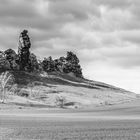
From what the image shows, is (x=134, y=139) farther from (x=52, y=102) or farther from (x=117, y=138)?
(x=52, y=102)

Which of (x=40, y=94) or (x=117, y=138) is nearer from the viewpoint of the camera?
(x=117, y=138)

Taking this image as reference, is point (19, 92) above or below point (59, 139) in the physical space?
above

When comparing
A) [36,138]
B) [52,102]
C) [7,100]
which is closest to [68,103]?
[52,102]

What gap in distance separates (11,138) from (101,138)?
7130 mm

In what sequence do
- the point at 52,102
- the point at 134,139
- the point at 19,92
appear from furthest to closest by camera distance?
the point at 19,92 < the point at 52,102 < the point at 134,139

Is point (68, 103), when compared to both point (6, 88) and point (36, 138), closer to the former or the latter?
point (6, 88)

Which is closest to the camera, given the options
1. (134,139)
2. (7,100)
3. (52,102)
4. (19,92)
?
(134,139)

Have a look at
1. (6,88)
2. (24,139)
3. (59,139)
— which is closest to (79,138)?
(59,139)

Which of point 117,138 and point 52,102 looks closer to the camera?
point 117,138

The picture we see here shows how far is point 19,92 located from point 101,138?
163073mm

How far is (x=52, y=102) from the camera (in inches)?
7023

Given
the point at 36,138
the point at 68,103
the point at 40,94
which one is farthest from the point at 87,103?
the point at 36,138

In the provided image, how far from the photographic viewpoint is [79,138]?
120ft

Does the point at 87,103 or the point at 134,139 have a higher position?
the point at 87,103
